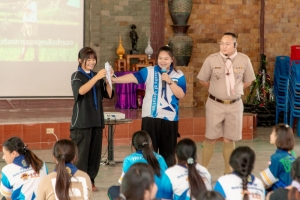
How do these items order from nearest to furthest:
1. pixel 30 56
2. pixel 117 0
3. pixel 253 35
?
pixel 30 56 → pixel 117 0 → pixel 253 35

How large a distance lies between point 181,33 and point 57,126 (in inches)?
141

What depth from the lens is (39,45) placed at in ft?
32.7

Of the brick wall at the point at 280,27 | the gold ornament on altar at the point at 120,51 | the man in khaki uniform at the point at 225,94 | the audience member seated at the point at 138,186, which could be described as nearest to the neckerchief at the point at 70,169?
the audience member seated at the point at 138,186

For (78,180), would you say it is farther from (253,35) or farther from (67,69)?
(253,35)

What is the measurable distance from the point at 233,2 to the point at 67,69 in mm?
3334

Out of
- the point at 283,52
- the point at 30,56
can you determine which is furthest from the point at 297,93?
the point at 30,56

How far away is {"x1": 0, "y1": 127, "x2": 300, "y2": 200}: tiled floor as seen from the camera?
19.4 feet

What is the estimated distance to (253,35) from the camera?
37.4ft

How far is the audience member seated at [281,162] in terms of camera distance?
4.09 metres

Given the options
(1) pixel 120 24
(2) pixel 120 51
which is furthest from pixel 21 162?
(1) pixel 120 24

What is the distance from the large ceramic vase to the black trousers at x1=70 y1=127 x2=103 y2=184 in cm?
536

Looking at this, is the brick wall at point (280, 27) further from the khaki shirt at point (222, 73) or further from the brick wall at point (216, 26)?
the khaki shirt at point (222, 73)

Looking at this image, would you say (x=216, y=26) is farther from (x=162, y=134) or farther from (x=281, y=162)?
(x=281, y=162)

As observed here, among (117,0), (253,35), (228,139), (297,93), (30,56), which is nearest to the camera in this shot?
(228,139)
